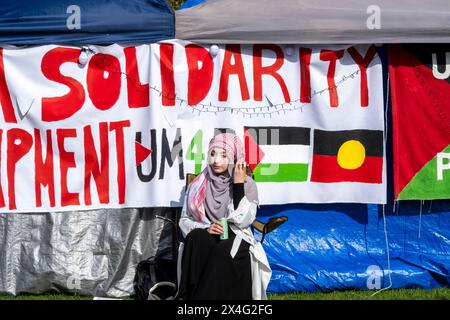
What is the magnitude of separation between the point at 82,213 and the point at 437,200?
9.48ft

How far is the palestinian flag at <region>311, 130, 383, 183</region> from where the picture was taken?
6465 mm

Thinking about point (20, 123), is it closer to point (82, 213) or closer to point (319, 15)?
point (82, 213)

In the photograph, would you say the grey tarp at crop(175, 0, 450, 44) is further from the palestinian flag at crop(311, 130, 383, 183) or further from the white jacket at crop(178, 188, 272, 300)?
the white jacket at crop(178, 188, 272, 300)

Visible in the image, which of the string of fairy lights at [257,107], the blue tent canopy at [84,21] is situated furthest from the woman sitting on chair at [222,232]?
the blue tent canopy at [84,21]

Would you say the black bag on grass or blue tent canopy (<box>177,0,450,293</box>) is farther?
blue tent canopy (<box>177,0,450,293</box>)

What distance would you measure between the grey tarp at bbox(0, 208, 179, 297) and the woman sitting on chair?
2.08 ft

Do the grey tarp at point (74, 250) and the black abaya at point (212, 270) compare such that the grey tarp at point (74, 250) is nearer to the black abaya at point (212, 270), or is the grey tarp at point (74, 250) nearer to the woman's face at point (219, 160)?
the woman's face at point (219, 160)

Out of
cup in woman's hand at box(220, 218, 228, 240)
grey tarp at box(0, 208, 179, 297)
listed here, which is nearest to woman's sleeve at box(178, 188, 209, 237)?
cup in woman's hand at box(220, 218, 228, 240)

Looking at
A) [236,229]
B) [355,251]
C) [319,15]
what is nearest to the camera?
[236,229]

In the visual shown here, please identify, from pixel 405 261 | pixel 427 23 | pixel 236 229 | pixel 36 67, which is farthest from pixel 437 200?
pixel 36 67

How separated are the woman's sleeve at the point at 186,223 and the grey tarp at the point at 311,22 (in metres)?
1.31

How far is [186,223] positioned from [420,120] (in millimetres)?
2096

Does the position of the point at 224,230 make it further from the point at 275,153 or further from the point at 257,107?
the point at 257,107

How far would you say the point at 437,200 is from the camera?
6.66 meters
